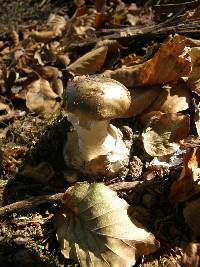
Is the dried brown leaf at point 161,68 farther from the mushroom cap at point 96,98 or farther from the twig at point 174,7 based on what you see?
the twig at point 174,7

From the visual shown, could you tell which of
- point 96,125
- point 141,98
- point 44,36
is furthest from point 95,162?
point 44,36

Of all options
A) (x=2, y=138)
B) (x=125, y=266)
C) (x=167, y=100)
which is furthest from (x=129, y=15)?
(x=125, y=266)

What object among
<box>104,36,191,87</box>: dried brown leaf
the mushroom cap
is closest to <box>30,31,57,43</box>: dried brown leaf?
<box>104,36,191,87</box>: dried brown leaf

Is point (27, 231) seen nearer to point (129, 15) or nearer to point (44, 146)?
point (44, 146)

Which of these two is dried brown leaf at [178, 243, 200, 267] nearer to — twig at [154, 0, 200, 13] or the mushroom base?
the mushroom base

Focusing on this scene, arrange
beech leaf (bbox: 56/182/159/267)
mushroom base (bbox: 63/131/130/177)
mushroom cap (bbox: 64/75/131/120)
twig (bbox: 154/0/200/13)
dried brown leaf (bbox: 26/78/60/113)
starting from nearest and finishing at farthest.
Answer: beech leaf (bbox: 56/182/159/267) → mushroom cap (bbox: 64/75/131/120) → mushroom base (bbox: 63/131/130/177) → dried brown leaf (bbox: 26/78/60/113) → twig (bbox: 154/0/200/13)

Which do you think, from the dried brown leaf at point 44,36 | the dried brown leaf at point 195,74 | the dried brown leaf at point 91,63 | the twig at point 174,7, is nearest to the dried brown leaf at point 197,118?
the dried brown leaf at point 195,74
